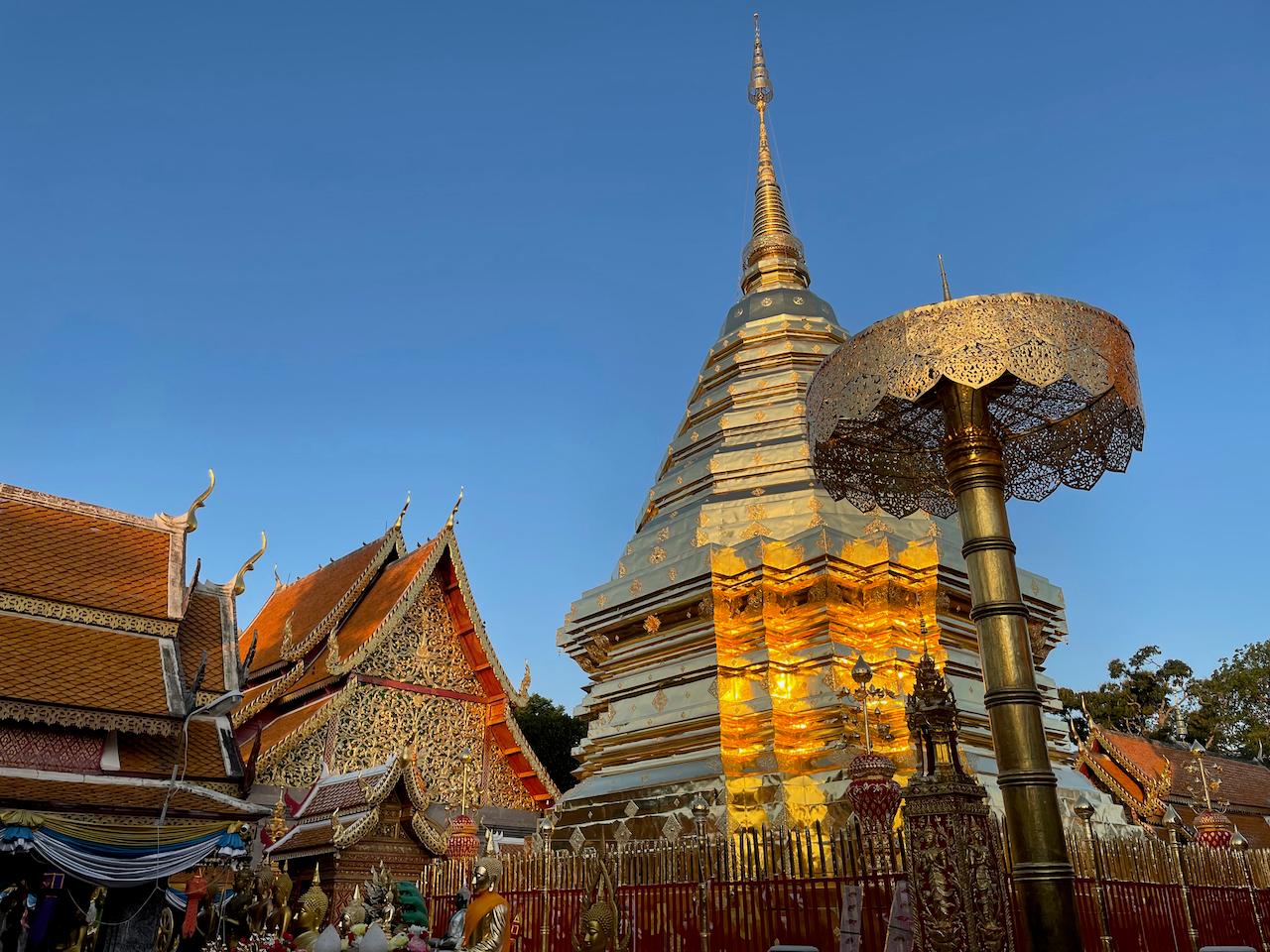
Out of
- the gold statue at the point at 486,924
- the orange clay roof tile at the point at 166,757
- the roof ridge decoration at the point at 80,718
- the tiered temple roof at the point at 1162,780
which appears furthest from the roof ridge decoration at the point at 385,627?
A: the tiered temple roof at the point at 1162,780

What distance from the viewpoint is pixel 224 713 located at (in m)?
9.59

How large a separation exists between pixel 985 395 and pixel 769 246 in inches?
363

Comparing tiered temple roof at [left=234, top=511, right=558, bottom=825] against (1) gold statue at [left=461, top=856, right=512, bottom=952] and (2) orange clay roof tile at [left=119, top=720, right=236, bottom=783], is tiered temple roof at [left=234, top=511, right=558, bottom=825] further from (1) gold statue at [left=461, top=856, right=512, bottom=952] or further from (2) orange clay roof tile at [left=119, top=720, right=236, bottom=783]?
(1) gold statue at [left=461, top=856, right=512, bottom=952]

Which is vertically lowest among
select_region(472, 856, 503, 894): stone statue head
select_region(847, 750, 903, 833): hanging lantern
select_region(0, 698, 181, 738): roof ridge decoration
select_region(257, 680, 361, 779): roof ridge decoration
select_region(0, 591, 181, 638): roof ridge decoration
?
select_region(472, 856, 503, 894): stone statue head

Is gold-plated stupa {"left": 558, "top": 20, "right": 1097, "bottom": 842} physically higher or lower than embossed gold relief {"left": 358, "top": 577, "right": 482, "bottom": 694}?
lower

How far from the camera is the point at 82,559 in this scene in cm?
1025

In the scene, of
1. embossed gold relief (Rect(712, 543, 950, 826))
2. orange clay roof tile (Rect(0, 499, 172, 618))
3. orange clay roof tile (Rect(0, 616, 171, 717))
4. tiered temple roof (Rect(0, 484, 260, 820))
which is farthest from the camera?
orange clay roof tile (Rect(0, 499, 172, 618))

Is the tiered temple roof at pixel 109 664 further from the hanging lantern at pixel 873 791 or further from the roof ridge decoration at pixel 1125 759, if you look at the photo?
the roof ridge decoration at pixel 1125 759

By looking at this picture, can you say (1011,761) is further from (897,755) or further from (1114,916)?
(897,755)

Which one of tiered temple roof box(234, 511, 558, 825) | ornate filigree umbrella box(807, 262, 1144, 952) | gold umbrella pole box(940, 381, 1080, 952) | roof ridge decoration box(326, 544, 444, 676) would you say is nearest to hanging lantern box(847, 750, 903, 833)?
ornate filigree umbrella box(807, 262, 1144, 952)

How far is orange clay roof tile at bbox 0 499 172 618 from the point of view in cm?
958

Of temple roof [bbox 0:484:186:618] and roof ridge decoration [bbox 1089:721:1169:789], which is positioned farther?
roof ridge decoration [bbox 1089:721:1169:789]

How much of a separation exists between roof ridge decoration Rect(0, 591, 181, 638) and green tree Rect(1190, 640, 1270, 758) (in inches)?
1069

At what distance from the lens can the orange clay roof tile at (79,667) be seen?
830cm
